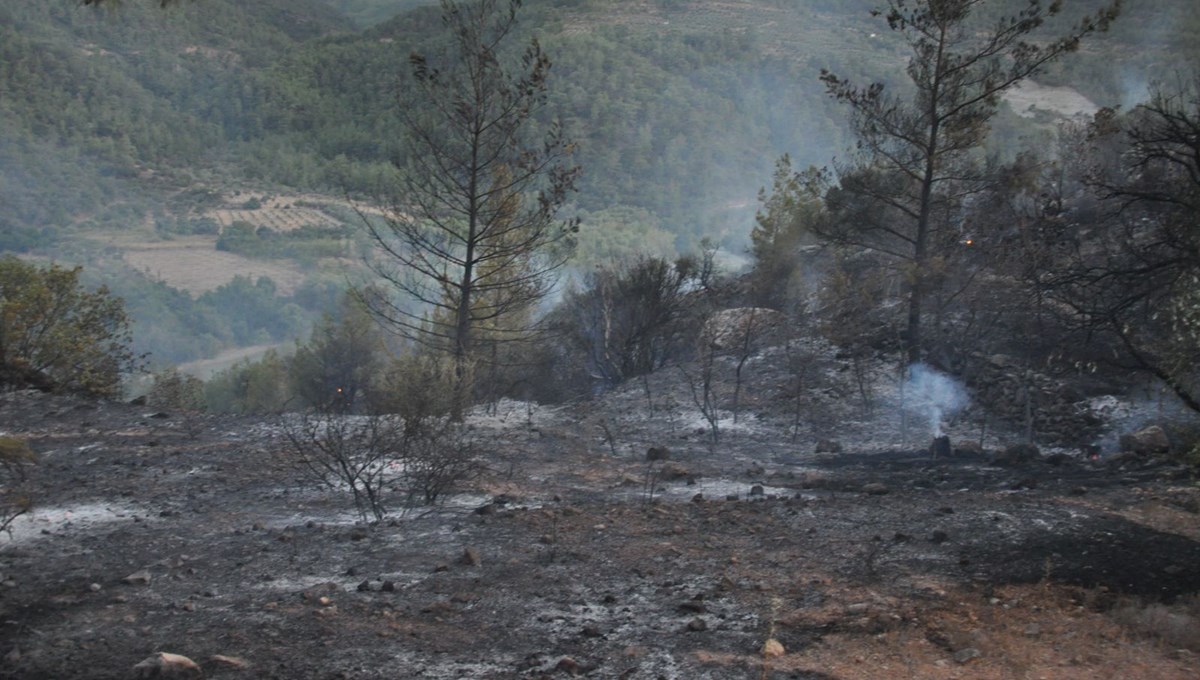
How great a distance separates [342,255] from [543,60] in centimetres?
6605

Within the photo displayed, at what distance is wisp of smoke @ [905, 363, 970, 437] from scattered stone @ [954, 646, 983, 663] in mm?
8134

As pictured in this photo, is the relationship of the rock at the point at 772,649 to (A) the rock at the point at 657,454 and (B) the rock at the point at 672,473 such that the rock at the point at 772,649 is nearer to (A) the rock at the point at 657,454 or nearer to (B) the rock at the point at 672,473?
(B) the rock at the point at 672,473

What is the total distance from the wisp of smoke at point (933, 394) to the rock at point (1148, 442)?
102 inches

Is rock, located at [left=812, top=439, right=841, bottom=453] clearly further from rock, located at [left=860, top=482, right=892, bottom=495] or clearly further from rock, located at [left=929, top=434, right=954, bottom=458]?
rock, located at [left=860, top=482, right=892, bottom=495]

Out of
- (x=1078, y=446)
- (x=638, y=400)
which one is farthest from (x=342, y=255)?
(x=1078, y=446)

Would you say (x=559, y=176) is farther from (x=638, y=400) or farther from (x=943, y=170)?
(x=943, y=170)

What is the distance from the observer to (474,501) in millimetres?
7414

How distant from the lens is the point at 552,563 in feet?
18.9

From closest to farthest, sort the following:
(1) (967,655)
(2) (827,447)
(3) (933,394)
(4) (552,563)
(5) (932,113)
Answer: (1) (967,655) → (4) (552,563) → (2) (827,447) → (3) (933,394) → (5) (932,113)

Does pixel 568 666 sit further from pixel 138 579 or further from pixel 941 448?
pixel 941 448

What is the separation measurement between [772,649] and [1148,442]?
684 centimetres


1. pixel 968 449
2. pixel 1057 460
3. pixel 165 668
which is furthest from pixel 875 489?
pixel 165 668

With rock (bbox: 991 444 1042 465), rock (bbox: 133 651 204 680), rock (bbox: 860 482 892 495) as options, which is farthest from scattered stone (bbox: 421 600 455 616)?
rock (bbox: 991 444 1042 465)

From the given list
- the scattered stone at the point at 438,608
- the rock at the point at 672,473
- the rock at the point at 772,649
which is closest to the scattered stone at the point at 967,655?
the rock at the point at 772,649
